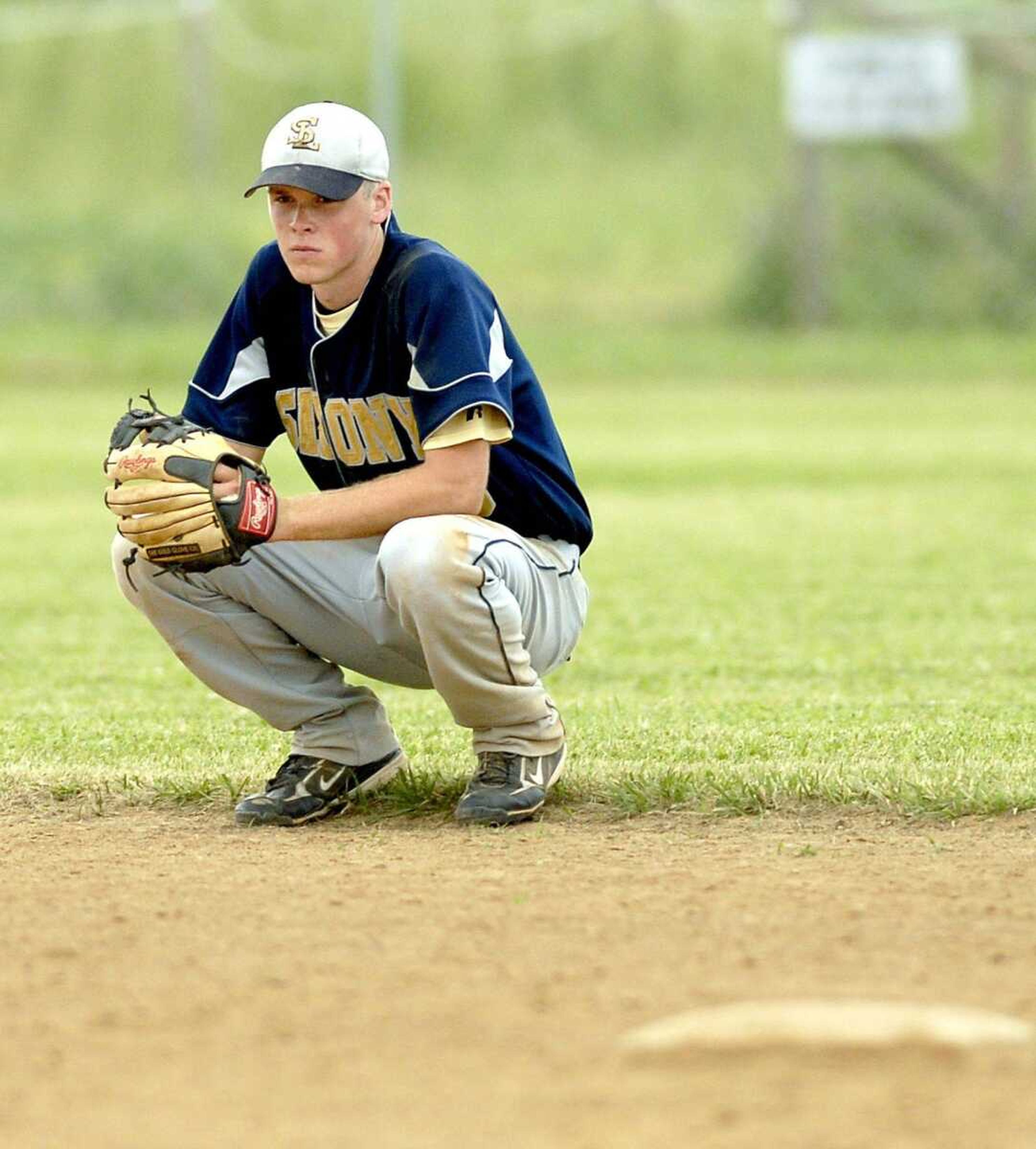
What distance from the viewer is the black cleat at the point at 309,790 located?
179 inches

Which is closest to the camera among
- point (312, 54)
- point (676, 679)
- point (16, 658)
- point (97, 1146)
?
point (97, 1146)

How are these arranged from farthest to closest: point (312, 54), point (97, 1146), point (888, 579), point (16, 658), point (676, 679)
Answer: point (312, 54), point (888, 579), point (16, 658), point (676, 679), point (97, 1146)

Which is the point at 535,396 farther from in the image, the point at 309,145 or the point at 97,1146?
the point at 97,1146

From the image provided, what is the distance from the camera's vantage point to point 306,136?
433 centimetres

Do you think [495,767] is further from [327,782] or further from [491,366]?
[491,366]

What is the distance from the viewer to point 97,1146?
8.30 ft

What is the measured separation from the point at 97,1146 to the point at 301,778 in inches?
83.4

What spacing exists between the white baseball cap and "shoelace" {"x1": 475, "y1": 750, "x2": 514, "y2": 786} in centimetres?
132

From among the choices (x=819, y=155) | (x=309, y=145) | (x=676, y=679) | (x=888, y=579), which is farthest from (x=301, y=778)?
(x=819, y=155)

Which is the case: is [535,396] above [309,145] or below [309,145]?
below

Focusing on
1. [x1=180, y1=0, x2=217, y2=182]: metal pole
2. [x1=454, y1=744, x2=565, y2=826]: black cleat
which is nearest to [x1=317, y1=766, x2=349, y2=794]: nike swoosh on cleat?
[x1=454, y1=744, x2=565, y2=826]: black cleat

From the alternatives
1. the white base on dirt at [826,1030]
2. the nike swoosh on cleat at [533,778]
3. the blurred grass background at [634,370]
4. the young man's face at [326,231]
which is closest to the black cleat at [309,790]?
the blurred grass background at [634,370]

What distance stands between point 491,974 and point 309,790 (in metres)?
1.52

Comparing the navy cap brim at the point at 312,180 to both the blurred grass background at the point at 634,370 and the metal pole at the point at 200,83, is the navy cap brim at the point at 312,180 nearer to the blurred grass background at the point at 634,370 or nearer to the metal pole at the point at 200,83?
the blurred grass background at the point at 634,370
